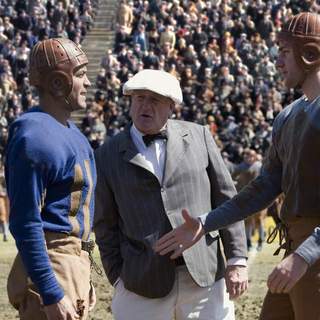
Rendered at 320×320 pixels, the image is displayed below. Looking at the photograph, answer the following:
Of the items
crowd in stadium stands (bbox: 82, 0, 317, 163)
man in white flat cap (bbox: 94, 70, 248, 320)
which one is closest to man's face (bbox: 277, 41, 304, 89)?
man in white flat cap (bbox: 94, 70, 248, 320)

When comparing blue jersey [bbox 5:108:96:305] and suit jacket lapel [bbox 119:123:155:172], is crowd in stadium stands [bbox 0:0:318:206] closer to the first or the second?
suit jacket lapel [bbox 119:123:155:172]

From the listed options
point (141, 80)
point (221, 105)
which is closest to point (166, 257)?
point (141, 80)

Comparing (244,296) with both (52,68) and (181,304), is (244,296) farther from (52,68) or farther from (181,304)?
(52,68)

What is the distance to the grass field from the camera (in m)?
9.68

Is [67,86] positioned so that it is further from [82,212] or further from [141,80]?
[141,80]

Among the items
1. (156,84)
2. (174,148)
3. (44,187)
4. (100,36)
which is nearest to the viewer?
(44,187)

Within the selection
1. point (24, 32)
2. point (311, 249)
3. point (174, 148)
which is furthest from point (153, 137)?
point (24, 32)

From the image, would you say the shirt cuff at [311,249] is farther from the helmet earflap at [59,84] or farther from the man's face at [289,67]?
the helmet earflap at [59,84]

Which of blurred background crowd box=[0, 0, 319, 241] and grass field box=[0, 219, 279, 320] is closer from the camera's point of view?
grass field box=[0, 219, 279, 320]

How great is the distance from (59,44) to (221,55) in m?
26.5

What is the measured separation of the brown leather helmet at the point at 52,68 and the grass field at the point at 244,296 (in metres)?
5.04

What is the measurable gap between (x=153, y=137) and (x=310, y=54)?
1049mm

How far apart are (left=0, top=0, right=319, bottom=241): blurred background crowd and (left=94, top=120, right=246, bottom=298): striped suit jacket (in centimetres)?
1868

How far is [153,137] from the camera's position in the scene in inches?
224
